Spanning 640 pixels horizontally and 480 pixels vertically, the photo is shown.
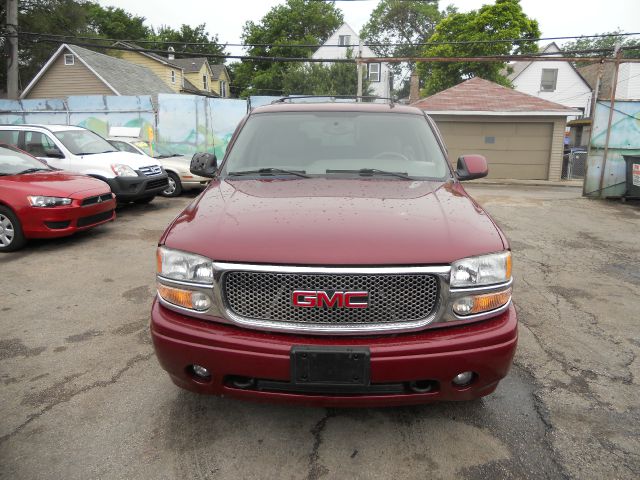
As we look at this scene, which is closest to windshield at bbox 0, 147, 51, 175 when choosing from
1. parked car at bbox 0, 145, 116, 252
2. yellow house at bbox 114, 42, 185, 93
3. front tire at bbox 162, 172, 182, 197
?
parked car at bbox 0, 145, 116, 252

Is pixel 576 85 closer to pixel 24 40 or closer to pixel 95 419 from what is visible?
pixel 24 40

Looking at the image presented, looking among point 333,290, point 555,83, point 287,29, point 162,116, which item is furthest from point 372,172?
point 287,29

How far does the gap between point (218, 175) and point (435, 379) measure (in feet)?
7.14

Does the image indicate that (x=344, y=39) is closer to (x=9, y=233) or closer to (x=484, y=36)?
(x=484, y=36)

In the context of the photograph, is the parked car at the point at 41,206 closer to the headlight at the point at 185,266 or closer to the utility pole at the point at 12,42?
the headlight at the point at 185,266

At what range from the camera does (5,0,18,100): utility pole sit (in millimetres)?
18234

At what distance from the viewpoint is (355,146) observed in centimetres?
371

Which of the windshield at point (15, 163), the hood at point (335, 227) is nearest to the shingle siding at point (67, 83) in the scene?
the windshield at point (15, 163)

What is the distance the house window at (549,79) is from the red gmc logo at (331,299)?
4088 centimetres

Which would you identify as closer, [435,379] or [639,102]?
[435,379]

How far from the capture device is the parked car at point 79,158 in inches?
364

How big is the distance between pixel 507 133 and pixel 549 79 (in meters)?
21.9

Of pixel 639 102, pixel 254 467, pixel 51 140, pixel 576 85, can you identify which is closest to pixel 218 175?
pixel 254 467

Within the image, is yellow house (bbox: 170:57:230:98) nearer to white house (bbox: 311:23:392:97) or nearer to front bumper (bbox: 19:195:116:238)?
white house (bbox: 311:23:392:97)
